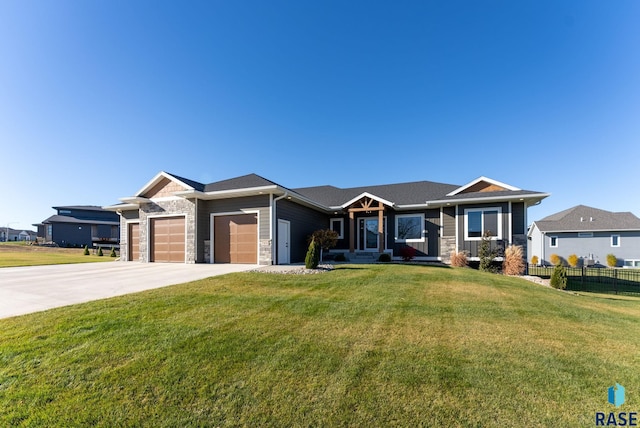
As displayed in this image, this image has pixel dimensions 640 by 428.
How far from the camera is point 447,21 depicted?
11.0 metres

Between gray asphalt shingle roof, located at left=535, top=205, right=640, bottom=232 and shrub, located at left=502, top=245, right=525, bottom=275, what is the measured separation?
53.1ft

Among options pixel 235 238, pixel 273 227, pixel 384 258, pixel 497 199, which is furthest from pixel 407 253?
pixel 235 238

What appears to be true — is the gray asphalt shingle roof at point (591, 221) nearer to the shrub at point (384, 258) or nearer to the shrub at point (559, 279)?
the shrub at point (559, 279)

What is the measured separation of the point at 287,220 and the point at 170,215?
255 inches

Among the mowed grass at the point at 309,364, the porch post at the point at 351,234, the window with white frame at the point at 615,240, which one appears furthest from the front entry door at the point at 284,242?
the window with white frame at the point at 615,240

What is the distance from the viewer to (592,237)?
2244cm

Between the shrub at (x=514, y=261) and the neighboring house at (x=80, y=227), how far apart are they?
40006mm

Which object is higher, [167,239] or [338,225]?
[338,225]

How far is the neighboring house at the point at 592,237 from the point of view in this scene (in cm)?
2134

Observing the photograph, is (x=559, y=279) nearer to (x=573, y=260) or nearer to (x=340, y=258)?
(x=340, y=258)

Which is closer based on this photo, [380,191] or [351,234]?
[351,234]

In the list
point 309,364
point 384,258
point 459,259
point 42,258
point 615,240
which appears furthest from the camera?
point 615,240

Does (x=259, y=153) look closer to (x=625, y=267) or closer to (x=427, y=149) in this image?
(x=427, y=149)

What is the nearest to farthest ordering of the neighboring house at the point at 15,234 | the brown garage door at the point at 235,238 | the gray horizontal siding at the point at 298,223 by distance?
the brown garage door at the point at 235,238, the gray horizontal siding at the point at 298,223, the neighboring house at the point at 15,234
